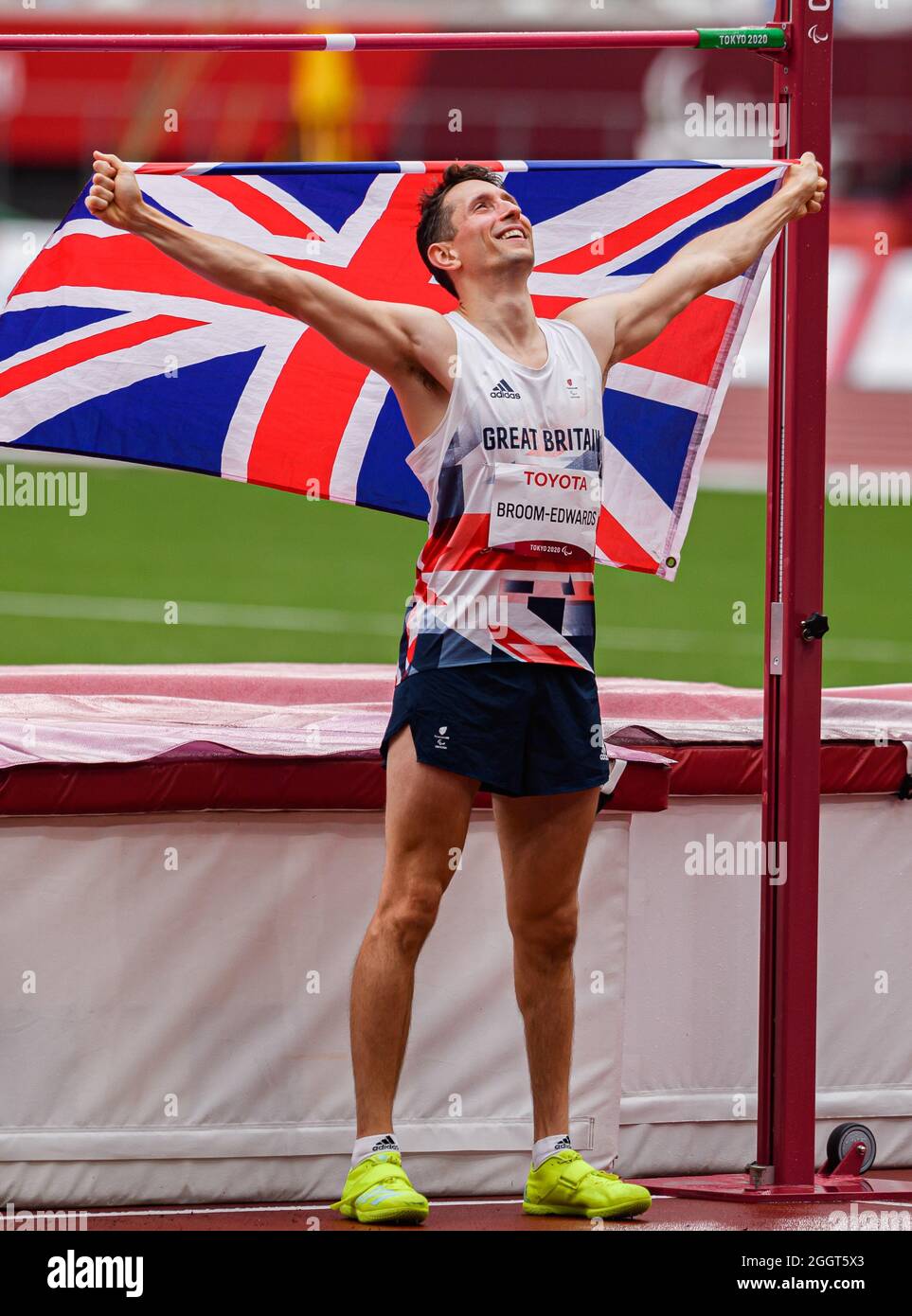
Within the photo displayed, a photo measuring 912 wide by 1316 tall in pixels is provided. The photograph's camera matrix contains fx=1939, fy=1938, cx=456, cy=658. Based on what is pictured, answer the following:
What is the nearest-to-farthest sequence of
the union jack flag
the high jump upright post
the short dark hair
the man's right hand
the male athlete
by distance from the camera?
the man's right hand → the male athlete → the short dark hair → the high jump upright post → the union jack flag

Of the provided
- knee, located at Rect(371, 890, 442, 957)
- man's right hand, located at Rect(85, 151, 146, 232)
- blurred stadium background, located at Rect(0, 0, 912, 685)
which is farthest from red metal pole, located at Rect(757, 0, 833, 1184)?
blurred stadium background, located at Rect(0, 0, 912, 685)

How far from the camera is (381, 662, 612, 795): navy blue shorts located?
3131mm

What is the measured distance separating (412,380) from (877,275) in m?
19.4

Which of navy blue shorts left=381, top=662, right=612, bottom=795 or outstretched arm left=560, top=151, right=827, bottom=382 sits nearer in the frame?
navy blue shorts left=381, top=662, right=612, bottom=795

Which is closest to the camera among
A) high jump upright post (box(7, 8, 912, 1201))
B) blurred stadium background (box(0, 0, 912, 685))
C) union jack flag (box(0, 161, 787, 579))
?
high jump upright post (box(7, 8, 912, 1201))

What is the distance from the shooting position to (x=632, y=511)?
12.8 feet

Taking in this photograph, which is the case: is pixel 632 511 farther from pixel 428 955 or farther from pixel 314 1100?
pixel 314 1100

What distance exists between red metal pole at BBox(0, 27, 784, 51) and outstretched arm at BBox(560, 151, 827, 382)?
1.07 feet

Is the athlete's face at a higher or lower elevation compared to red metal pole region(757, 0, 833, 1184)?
higher

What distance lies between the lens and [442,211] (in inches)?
133

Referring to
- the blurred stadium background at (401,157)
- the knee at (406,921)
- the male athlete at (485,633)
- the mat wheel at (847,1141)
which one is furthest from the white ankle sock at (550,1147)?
the blurred stadium background at (401,157)

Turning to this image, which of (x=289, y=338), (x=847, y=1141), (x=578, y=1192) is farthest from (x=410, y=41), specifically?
(x=847, y=1141)

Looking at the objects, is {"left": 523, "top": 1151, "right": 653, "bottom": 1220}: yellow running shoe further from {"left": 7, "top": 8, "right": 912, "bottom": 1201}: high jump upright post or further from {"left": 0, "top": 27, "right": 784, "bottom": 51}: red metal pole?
{"left": 0, "top": 27, "right": 784, "bottom": 51}: red metal pole
